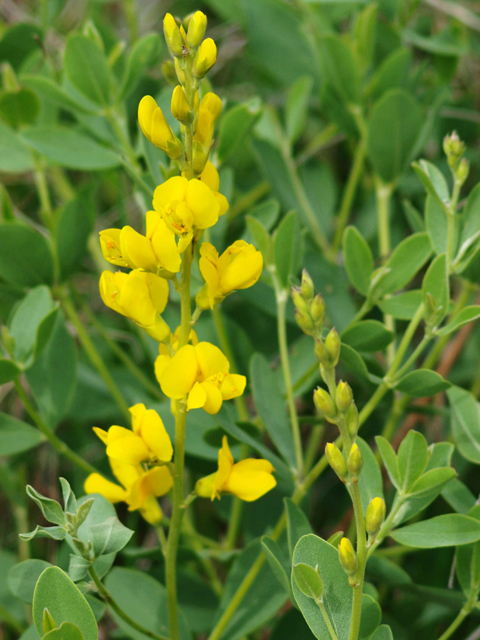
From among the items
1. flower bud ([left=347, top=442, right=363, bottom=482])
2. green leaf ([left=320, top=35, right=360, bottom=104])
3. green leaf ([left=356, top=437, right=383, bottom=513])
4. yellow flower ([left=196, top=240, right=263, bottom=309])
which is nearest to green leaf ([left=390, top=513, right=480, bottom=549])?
green leaf ([left=356, top=437, right=383, bottom=513])

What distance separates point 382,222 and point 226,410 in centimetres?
43

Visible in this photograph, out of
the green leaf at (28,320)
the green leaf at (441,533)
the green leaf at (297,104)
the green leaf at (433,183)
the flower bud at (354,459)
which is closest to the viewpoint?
the flower bud at (354,459)

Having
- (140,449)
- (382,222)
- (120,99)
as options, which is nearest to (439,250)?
(382,222)

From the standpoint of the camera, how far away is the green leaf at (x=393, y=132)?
2.89ft

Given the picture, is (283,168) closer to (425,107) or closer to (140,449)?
(425,107)

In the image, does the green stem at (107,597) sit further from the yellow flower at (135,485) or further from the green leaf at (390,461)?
the green leaf at (390,461)

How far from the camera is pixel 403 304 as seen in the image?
70cm

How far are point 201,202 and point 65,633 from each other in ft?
1.05

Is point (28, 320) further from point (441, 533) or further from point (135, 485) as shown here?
point (441, 533)

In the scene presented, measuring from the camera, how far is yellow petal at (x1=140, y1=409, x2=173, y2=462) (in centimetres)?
52

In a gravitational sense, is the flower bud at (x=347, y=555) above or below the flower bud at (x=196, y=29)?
below

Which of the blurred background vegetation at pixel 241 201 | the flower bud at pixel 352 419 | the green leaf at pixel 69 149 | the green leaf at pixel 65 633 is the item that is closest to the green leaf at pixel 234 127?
the blurred background vegetation at pixel 241 201

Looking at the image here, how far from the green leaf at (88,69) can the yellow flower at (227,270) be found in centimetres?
45

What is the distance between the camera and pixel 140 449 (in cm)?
53
